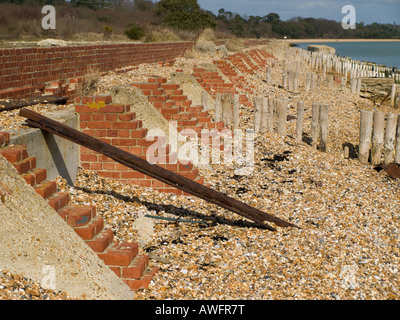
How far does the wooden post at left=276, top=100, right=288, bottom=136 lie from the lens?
9297 mm

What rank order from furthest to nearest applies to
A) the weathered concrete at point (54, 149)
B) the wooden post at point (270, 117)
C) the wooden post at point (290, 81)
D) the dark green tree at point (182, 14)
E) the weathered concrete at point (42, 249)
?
1. the dark green tree at point (182, 14)
2. the wooden post at point (290, 81)
3. the wooden post at point (270, 117)
4. the weathered concrete at point (54, 149)
5. the weathered concrete at point (42, 249)

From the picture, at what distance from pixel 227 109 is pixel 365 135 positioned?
2.83 meters

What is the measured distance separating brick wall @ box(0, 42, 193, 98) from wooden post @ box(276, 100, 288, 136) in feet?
12.8

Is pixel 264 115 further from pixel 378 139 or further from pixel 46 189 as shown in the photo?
pixel 46 189

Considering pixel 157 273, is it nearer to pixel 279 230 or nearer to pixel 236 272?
pixel 236 272

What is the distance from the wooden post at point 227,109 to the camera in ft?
32.8

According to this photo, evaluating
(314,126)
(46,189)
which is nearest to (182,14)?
(314,126)

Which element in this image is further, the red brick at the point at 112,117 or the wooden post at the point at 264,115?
the wooden post at the point at 264,115

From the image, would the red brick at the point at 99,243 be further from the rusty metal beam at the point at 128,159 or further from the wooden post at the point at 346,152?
the wooden post at the point at 346,152

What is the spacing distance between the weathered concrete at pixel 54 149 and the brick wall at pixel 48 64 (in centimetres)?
141

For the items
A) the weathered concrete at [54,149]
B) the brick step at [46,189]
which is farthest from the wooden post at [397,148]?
the brick step at [46,189]

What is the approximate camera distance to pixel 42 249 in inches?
141

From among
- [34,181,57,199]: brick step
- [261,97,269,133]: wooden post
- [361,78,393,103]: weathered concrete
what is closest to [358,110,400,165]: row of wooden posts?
[261,97,269,133]: wooden post

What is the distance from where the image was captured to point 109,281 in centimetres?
380
